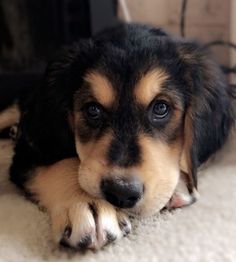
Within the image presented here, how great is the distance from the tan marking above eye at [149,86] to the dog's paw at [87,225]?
0.93ft

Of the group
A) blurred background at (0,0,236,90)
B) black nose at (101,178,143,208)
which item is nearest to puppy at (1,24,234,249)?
black nose at (101,178,143,208)

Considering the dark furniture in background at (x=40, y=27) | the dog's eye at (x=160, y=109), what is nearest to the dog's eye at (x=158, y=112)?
the dog's eye at (x=160, y=109)

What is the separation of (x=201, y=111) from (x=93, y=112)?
0.98 ft

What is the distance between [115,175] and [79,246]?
0.18m

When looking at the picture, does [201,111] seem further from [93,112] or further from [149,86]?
[93,112]

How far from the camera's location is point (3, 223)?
57.6 inches

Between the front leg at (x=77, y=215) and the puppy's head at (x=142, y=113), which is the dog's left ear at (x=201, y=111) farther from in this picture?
the front leg at (x=77, y=215)

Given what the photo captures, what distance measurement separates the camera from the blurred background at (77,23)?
106 inches

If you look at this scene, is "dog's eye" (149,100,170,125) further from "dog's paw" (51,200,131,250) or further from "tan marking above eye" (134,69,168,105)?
"dog's paw" (51,200,131,250)

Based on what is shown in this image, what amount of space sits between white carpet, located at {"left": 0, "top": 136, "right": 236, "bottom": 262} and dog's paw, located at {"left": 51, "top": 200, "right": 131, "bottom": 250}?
3cm

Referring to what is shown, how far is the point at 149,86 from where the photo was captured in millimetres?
1446

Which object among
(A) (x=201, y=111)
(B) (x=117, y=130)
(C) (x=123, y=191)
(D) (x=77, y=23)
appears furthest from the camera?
(D) (x=77, y=23)

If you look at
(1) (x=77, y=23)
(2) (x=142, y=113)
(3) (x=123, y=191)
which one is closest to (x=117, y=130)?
(2) (x=142, y=113)

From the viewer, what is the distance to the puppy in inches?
51.9
